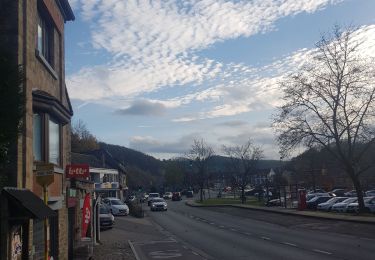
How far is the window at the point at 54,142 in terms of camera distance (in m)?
15.1

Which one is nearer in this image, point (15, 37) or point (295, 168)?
point (15, 37)

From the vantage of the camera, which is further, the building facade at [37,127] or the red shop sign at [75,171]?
the red shop sign at [75,171]

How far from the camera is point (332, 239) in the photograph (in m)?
24.5

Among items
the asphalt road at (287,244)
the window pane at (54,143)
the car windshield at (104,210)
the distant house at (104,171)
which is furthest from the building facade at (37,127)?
the distant house at (104,171)

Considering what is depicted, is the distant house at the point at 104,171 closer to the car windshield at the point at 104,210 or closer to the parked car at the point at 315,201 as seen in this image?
the parked car at the point at 315,201

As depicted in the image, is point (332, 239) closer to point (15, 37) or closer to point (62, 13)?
point (62, 13)

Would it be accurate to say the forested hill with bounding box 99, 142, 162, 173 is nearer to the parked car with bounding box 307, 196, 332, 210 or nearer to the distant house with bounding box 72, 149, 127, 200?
the distant house with bounding box 72, 149, 127, 200

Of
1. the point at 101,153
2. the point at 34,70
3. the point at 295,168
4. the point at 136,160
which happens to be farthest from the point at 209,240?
the point at 136,160

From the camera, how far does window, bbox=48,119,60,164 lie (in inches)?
596

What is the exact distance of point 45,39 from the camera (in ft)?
52.1

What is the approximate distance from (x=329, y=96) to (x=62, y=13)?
102ft

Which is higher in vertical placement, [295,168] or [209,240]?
[295,168]

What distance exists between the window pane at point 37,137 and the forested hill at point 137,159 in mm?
130242

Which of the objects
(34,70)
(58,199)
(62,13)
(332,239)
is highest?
(62,13)
